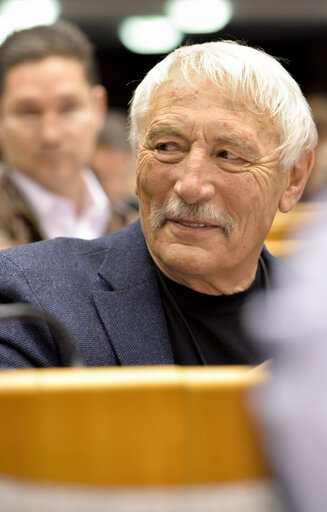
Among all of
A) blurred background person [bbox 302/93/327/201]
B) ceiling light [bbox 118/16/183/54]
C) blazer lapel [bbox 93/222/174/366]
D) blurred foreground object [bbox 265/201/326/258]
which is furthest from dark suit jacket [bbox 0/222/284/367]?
ceiling light [bbox 118/16/183/54]

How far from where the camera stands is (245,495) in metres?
0.75

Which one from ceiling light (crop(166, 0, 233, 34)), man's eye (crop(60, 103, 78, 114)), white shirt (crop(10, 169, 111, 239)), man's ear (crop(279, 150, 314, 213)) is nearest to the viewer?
man's ear (crop(279, 150, 314, 213))

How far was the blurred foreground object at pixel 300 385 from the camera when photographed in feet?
2.09

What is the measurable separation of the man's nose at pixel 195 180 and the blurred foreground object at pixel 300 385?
0.95m

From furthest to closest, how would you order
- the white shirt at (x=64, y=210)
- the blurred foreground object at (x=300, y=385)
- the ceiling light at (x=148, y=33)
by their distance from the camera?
the ceiling light at (x=148, y=33), the white shirt at (x=64, y=210), the blurred foreground object at (x=300, y=385)

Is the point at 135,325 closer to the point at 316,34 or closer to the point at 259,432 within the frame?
the point at 259,432

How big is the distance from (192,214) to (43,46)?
1162 millimetres

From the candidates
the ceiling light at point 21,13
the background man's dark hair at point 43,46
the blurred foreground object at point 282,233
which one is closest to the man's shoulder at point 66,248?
the blurred foreground object at point 282,233

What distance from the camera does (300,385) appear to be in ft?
2.10

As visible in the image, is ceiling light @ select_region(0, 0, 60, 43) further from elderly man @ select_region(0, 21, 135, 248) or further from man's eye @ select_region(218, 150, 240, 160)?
man's eye @ select_region(218, 150, 240, 160)

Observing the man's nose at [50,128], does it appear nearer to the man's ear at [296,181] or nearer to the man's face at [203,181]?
the man's face at [203,181]

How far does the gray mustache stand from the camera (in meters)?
1.66

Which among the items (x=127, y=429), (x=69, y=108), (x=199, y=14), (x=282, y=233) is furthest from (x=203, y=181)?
(x=199, y=14)

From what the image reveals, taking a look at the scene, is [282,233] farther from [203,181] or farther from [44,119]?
[44,119]
